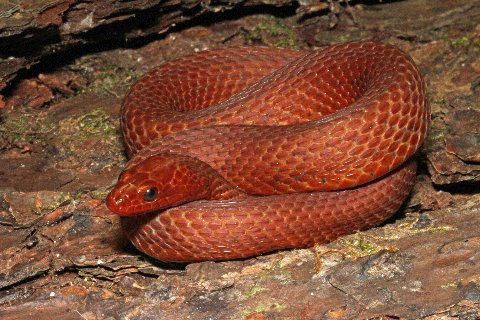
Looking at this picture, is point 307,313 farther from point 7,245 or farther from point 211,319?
point 7,245

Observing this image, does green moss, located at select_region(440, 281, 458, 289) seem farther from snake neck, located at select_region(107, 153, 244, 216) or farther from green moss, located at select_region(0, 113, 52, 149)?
green moss, located at select_region(0, 113, 52, 149)

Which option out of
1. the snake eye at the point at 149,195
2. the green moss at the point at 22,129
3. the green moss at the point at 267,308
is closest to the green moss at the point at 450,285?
the green moss at the point at 267,308

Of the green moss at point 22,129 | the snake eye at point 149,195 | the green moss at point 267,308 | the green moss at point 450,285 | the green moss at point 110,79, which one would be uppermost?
the snake eye at point 149,195

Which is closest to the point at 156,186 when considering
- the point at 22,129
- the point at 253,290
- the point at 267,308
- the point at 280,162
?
the point at 280,162

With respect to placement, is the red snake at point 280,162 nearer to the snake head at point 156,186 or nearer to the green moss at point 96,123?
the snake head at point 156,186

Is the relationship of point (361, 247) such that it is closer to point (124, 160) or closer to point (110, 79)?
point (124, 160)
